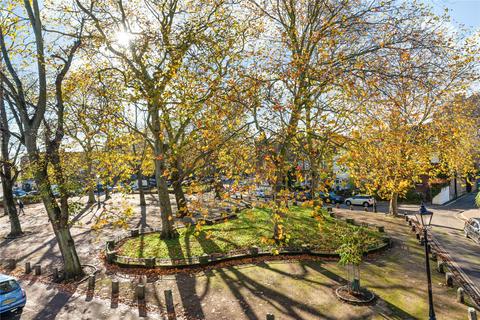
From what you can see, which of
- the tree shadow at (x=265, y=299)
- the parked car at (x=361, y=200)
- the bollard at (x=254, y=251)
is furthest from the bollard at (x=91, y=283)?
the parked car at (x=361, y=200)

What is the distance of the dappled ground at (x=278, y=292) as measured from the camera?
11445mm

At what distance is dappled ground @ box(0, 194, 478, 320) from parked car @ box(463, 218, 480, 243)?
5.16 meters

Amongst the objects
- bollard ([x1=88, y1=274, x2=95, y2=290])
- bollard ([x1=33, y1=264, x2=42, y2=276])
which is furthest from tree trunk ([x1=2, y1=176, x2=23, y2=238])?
bollard ([x1=88, y1=274, x2=95, y2=290])

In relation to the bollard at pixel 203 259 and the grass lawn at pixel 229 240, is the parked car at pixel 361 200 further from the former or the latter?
the bollard at pixel 203 259

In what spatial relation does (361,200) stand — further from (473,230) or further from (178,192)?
(178,192)

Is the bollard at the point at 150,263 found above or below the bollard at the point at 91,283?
above

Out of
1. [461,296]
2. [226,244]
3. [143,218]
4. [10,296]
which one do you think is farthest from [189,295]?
[143,218]

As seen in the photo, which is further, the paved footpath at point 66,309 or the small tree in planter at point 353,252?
the small tree in planter at point 353,252

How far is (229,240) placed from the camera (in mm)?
19469

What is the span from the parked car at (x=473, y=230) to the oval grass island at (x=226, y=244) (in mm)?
5646

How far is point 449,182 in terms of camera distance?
4159cm

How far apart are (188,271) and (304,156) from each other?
842 centimetres

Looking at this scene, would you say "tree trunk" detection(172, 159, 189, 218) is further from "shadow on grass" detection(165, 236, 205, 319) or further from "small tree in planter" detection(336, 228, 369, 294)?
"small tree in planter" detection(336, 228, 369, 294)

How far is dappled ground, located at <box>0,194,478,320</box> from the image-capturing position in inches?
451
